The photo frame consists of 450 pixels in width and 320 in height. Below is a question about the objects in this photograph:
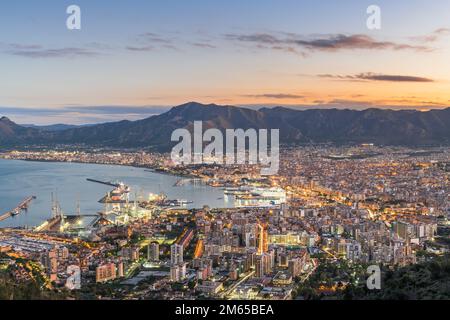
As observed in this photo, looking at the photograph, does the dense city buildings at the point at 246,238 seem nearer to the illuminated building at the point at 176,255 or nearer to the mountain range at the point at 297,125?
the illuminated building at the point at 176,255

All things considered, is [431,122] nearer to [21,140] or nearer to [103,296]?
[21,140]

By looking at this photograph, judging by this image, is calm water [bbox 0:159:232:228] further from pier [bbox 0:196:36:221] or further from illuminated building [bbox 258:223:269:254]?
illuminated building [bbox 258:223:269:254]

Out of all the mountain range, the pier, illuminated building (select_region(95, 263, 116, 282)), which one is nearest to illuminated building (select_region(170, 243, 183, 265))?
illuminated building (select_region(95, 263, 116, 282))

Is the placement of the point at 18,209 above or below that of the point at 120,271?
below

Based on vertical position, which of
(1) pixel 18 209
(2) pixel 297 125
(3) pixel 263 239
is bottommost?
(1) pixel 18 209

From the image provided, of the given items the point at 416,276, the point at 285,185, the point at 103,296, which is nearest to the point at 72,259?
the point at 103,296

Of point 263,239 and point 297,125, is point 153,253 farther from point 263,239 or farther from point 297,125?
point 297,125

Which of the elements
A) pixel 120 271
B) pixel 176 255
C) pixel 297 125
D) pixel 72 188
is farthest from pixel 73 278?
pixel 297 125
